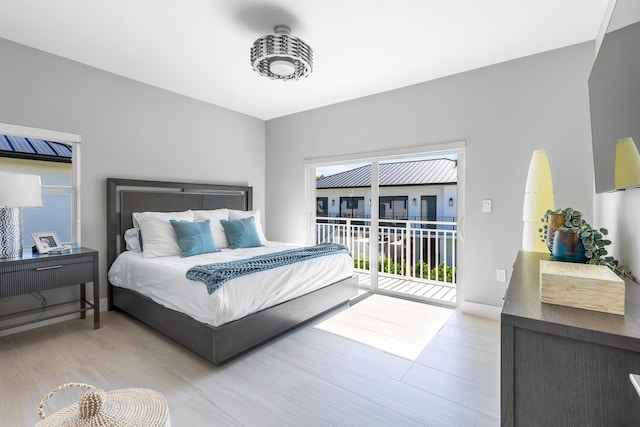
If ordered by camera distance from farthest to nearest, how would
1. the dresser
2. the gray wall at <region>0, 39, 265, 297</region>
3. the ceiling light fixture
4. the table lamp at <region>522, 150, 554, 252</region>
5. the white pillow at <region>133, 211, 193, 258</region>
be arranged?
the white pillow at <region>133, 211, 193, 258</region>, the gray wall at <region>0, 39, 265, 297</region>, the table lamp at <region>522, 150, 554, 252</region>, the ceiling light fixture, the dresser

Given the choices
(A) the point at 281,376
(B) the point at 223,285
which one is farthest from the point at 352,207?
(A) the point at 281,376

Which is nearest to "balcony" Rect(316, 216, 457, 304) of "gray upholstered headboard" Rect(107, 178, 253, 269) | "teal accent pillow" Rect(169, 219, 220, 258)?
"gray upholstered headboard" Rect(107, 178, 253, 269)

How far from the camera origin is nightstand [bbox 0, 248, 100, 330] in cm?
238

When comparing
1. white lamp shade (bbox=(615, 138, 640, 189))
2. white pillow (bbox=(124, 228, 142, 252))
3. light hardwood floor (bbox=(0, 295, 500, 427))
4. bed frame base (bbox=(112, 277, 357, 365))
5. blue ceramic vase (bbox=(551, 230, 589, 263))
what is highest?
white lamp shade (bbox=(615, 138, 640, 189))

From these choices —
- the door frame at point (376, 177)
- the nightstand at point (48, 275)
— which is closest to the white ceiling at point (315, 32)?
the door frame at point (376, 177)

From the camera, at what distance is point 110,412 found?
1119mm

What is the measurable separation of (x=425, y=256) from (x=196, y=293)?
328 cm

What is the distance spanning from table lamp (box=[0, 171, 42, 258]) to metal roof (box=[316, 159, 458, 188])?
3265mm

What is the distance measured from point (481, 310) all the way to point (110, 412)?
325cm

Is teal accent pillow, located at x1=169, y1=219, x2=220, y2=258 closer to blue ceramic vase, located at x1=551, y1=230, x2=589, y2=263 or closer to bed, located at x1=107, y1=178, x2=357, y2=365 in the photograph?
bed, located at x1=107, y1=178, x2=357, y2=365

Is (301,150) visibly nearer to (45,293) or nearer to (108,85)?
(108,85)

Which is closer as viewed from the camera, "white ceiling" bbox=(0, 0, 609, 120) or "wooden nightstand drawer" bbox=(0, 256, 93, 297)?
"white ceiling" bbox=(0, 0, 609, 120)

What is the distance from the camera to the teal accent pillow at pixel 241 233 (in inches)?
144

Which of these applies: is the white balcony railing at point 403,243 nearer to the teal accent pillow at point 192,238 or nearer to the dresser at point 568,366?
the teal accent pillow at point 192,238
